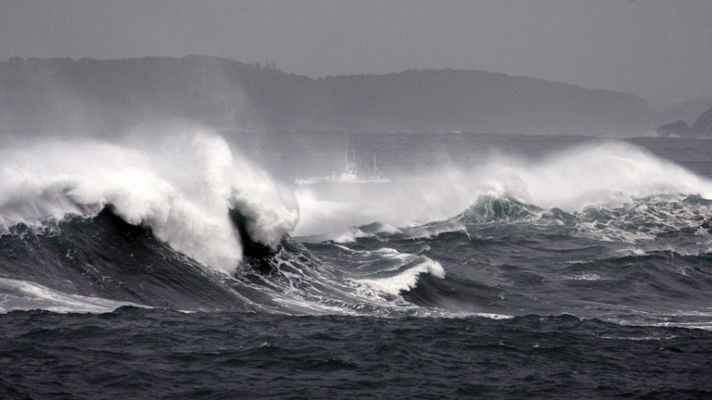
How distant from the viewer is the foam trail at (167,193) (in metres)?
21.5

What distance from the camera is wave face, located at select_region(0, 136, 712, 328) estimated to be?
19.1m

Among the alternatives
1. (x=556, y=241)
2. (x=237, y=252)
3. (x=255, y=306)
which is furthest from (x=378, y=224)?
(x=255, y=306)

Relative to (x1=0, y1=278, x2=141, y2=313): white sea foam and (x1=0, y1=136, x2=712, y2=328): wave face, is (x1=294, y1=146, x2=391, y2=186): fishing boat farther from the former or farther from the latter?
(x1=0, y1=278, x2=141, y2=313): white sea foam

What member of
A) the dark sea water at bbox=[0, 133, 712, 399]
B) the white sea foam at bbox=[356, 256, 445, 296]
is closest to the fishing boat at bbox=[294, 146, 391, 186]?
the dark sea water at bbox=[0, 133, 712, 399]

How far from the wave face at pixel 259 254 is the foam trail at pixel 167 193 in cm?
4

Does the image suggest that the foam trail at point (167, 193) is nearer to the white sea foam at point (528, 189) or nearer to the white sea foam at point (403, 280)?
the white sea foam at point (403, 280)

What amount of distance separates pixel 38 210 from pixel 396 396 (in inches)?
488

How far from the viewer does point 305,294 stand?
20766 mm

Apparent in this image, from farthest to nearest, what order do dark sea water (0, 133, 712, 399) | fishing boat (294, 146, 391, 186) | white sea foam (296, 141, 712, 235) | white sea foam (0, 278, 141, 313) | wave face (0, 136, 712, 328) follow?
fishing boat (294, 146, 391, 186), white sea foam (296, 141, 712, 235), wave face (0, 136, 712, 328), white sea foam (0, 278, 141, 313), dark sea water (0, 133, 712, 399)

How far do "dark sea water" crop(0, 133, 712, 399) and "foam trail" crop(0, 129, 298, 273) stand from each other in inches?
2.5

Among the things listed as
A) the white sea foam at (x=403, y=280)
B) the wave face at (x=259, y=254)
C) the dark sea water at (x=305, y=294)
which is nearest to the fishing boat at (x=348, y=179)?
the dark sea water at (x=305, y=294)

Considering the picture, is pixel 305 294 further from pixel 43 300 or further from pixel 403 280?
pixel 43 300

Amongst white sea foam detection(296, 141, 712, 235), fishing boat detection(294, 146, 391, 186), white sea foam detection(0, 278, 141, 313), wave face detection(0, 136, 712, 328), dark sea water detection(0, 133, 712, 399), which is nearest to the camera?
dark sea water detection(0, 133, 712, 399)

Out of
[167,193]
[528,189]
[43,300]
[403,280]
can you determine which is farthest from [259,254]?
[528,189]
